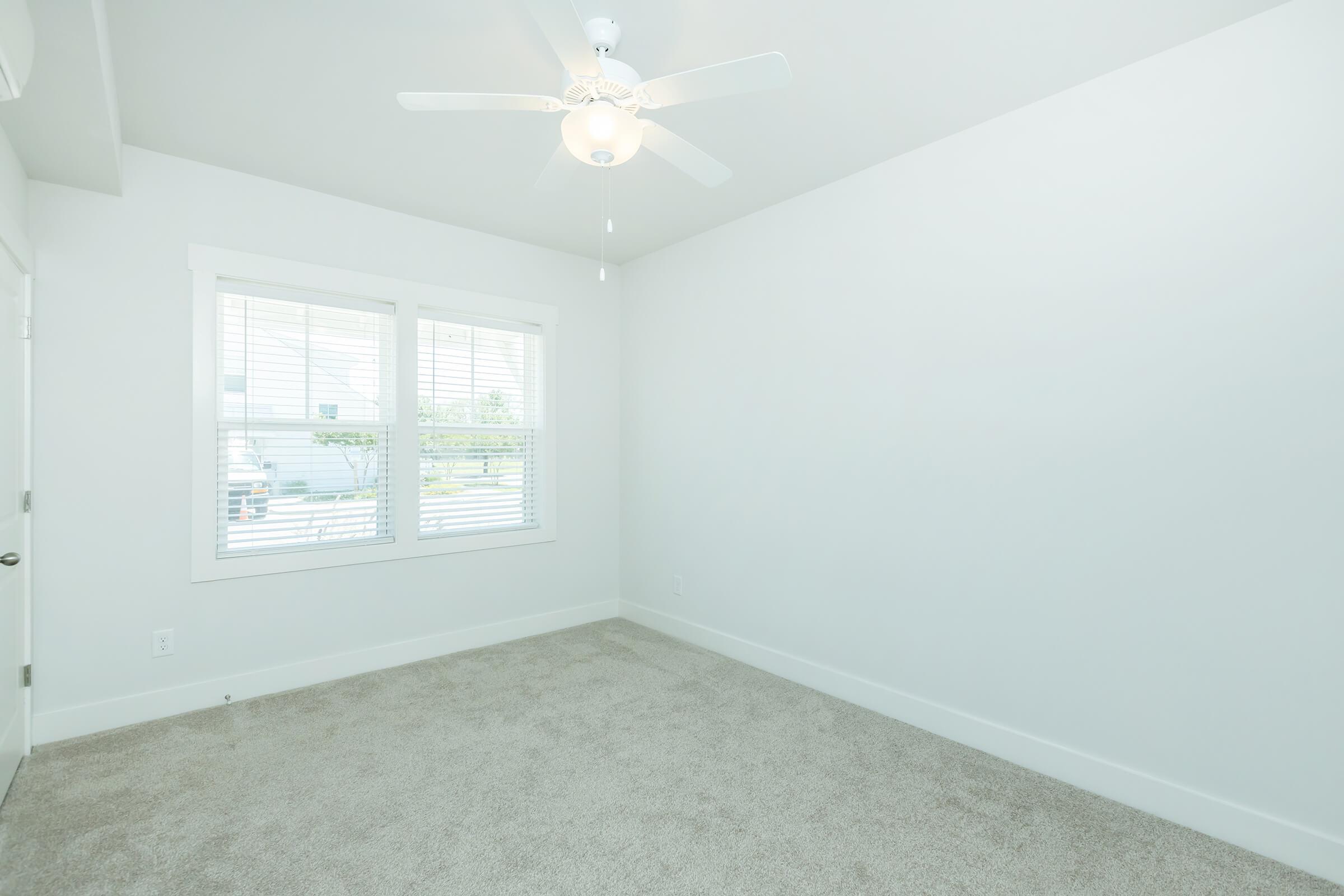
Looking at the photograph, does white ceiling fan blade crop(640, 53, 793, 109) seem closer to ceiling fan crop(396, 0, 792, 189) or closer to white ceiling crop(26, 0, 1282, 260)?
ceiling fan crop(396, 0, 792, 189)

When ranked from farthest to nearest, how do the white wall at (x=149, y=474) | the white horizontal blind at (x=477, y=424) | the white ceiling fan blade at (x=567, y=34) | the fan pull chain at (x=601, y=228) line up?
the white horizontal blind at (x=477, y=424), the fan pull chain at (x=601, y=228), the white wall at (x=149, y=474), the white ceiling fan blade at (x=567, y=34)

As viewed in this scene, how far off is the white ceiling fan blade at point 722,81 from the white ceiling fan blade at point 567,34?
170 millimetres

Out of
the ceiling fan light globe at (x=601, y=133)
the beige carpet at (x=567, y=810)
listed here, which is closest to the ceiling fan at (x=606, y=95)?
the ceiling fan light globe at (x=601, y=133)

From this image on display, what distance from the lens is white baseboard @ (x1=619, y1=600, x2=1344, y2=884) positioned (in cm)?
195

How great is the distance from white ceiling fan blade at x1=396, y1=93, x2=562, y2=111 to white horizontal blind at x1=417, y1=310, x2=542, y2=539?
205 cm

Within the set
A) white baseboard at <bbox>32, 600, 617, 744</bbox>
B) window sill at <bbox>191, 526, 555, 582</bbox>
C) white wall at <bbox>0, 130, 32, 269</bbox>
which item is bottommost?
white baseboard at <bbox>32, 600, 617, 744</bbox>

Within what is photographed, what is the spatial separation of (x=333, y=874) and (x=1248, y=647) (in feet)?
9.51

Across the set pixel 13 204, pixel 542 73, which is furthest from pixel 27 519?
pixel 542 73

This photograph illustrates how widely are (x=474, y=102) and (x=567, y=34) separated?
1.36 ft

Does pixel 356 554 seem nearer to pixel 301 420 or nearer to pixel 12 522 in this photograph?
pixel 301 420

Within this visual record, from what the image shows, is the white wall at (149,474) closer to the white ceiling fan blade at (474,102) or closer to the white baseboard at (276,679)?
the white baseboard at (276,679)

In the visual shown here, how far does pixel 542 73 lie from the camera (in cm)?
230

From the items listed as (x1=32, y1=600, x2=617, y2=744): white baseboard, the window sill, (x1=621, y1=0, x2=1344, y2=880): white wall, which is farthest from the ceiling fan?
(x1=32, y1=600, x2=617, y2=744): white baseboard

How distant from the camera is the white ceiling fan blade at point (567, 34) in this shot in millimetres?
1488
